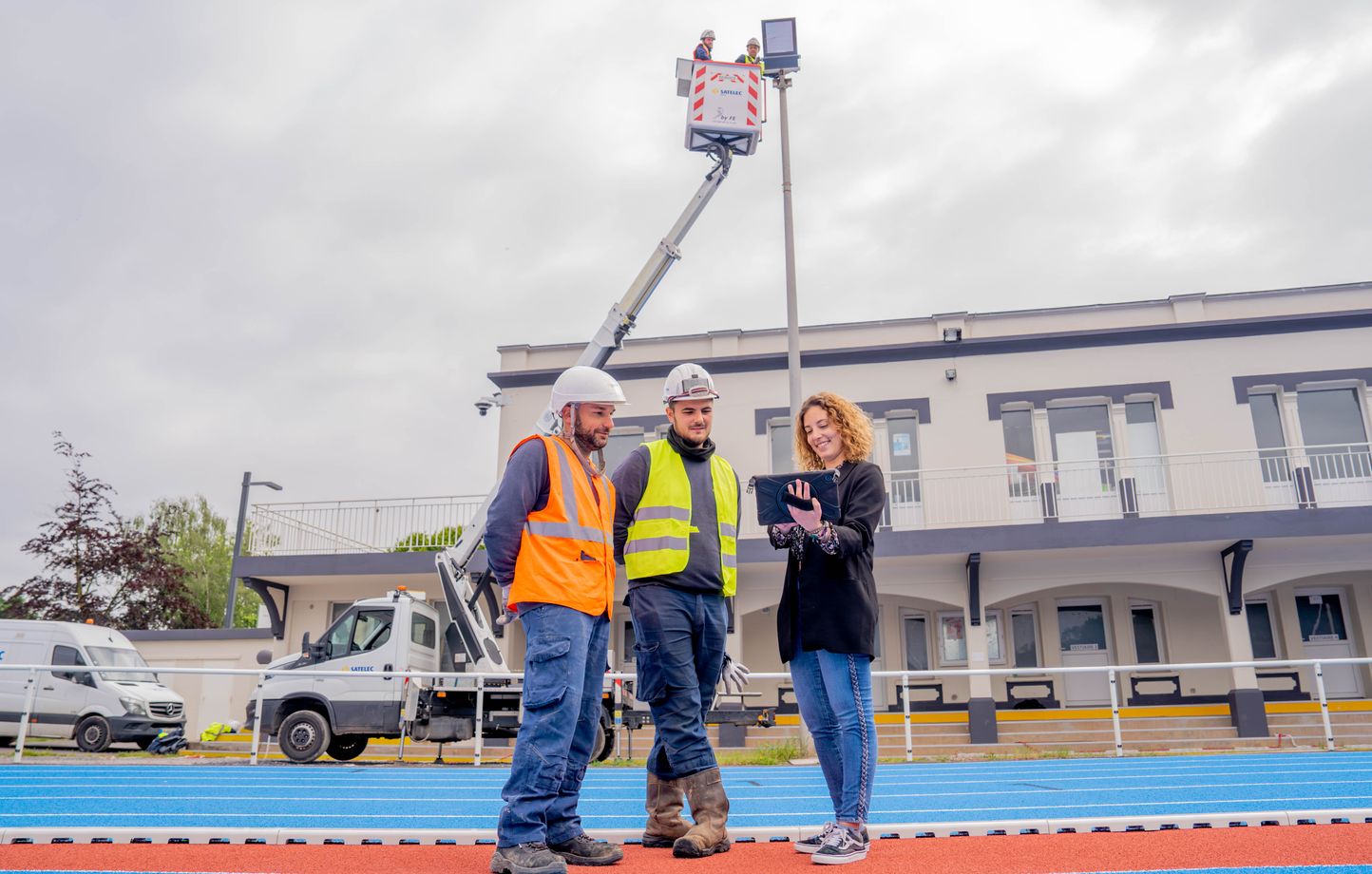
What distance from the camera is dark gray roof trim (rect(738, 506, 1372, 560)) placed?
1565 centimetres

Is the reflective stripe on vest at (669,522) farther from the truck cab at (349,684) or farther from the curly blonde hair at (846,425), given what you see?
the truck cab at (349,684)

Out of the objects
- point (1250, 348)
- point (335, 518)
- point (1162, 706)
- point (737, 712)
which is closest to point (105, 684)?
point (335, 518)

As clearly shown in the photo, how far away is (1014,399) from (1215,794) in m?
13.6

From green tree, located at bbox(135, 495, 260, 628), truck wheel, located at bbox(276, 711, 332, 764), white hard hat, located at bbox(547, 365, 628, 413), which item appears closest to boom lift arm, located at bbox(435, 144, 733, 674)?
truck wheel, located at bbox(276, 711, 332, 764)

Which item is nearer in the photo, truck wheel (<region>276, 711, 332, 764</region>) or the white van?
truck wheel (<region>276, 711, 332, 764</region>)

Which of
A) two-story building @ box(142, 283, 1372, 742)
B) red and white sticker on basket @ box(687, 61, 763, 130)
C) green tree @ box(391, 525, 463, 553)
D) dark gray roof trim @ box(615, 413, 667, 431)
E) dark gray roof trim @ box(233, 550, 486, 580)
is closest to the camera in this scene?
red and white sticker on basket @ box(687, 61, 763, 130)

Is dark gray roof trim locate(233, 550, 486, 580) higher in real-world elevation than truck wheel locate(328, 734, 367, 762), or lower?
higher

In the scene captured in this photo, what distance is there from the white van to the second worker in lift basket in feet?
48.0

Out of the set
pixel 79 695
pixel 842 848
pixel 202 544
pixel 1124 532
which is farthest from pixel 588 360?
pixel 202 544

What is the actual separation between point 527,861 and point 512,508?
1316mm

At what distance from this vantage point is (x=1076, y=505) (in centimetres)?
1772

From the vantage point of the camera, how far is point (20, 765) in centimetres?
984

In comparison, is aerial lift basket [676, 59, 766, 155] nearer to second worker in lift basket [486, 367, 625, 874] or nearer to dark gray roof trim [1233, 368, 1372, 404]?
second worker in lift basket [486, 367, 625, 874]

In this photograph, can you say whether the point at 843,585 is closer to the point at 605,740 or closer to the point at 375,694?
the point at 605,740
